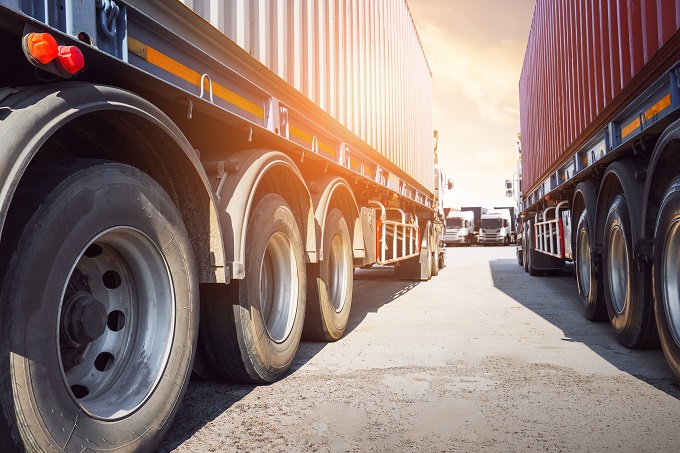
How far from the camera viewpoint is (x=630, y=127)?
12.8ft

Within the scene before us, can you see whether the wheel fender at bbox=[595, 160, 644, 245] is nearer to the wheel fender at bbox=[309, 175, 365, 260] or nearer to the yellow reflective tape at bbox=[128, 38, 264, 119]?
the wheel fender at bbox=[309, 175, 365, 260]

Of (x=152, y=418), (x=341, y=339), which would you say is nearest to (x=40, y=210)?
(x=152, y=418)

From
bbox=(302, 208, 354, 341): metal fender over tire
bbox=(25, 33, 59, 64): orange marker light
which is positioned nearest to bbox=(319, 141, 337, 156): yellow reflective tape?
bbox=(302, 208, 354, 341): metal fender over tire

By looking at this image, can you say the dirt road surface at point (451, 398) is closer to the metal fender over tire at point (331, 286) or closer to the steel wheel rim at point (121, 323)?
the metal fender over tire at point (331, 286)

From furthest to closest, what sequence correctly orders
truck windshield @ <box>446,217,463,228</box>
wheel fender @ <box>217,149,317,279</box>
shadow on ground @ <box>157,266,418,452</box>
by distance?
truck windshield @ <box>446,217,463,228</box>, wheel fender @ <box>217,149,317,279</box>, shadow on ground @ <box>157,266,418,452</box>

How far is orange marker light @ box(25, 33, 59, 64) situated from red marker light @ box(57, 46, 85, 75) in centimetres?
5

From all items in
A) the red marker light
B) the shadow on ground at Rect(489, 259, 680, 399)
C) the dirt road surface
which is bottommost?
the dirt road surface

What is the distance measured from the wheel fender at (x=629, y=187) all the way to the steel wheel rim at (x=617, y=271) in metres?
0.39

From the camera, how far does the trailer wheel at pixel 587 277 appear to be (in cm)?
514

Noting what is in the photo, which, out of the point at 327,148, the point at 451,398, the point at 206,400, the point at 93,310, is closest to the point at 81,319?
the point at 93,310

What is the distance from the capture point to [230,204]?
2.81m

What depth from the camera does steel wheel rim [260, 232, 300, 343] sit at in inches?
144

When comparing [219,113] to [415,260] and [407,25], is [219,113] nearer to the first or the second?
[407,25]

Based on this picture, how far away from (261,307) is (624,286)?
3.11 metres
